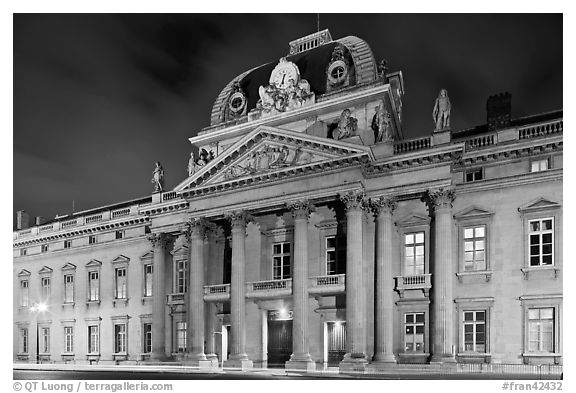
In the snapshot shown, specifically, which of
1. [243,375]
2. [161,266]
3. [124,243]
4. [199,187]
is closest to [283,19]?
[199,187]

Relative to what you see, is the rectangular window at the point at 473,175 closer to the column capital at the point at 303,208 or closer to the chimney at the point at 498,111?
the chimney at the point at 498,111

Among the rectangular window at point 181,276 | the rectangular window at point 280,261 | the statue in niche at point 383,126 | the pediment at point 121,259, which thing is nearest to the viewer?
the statue in niche at point 383,126

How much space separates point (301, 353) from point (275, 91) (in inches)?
477

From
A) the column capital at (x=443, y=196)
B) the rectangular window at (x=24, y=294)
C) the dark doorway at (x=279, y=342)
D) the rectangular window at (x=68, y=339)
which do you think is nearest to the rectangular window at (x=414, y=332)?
the column capital at (x=443, y=196)

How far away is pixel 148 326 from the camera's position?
31.4m

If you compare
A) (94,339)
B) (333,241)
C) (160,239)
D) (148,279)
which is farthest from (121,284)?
(333,241)

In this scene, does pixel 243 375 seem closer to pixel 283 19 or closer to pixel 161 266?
pixel 161 266

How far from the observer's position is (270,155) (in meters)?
26.4

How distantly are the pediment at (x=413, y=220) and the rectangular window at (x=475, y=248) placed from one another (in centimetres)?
161

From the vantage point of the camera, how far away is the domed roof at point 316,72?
28.0 m

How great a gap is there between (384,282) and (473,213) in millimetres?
4354

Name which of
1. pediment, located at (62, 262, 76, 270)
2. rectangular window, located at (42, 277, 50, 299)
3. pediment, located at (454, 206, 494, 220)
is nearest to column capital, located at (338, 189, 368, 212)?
pediment, located at (454, 206, 494, 220)

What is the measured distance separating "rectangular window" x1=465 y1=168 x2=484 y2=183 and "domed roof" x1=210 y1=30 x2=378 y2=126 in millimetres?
6570

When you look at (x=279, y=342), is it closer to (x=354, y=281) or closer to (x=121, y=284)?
(x=354, y=281)
